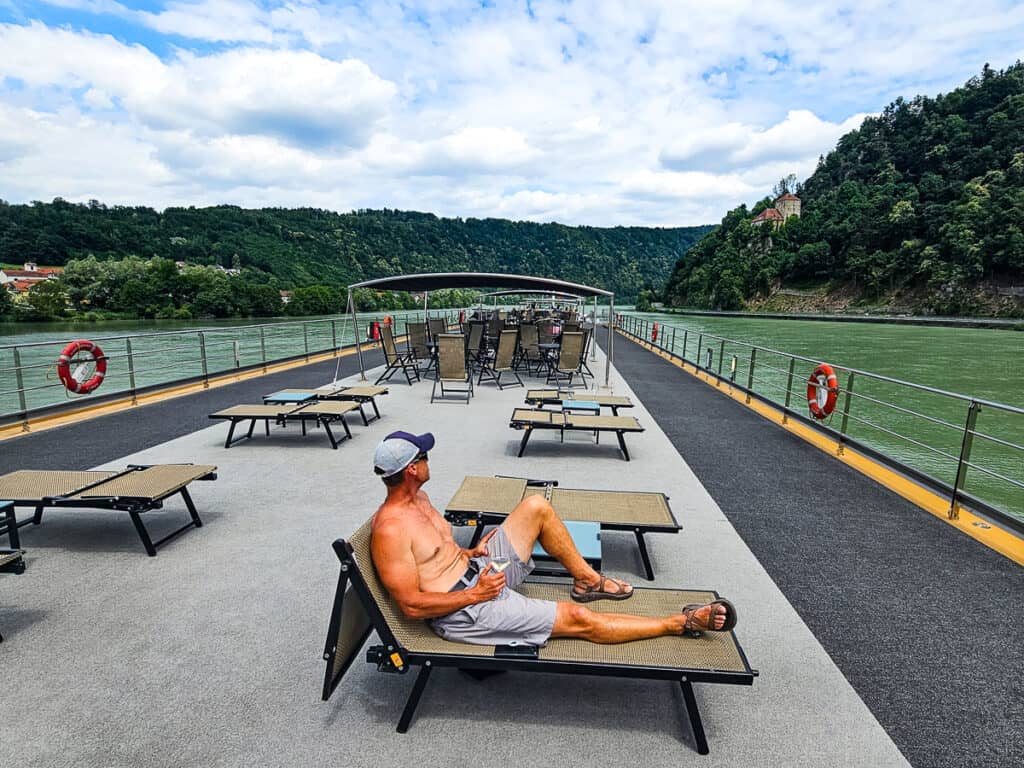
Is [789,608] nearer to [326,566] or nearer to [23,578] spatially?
[326,566]

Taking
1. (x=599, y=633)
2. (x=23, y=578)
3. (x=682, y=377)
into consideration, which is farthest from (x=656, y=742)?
(x=682, y=377)

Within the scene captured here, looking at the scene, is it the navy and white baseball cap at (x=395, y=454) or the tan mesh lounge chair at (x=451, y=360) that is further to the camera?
the tan mesh lounge chair at (x=451, y=360)

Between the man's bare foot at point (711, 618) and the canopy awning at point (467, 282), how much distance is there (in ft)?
23.6

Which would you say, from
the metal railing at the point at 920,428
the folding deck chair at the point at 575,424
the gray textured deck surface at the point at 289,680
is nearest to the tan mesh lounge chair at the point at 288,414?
the gray textured deck surface at the point at 289,680

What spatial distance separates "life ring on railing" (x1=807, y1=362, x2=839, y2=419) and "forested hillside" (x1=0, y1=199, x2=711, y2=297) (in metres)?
61.7

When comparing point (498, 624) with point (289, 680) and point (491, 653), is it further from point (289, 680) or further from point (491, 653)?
point (289, 680)

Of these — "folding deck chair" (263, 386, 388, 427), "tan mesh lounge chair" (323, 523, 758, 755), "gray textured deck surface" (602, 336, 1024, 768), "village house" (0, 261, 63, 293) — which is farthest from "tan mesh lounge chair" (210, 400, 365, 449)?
"village house" (0, 261, 63, 293)

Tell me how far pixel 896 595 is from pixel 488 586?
2.26 m

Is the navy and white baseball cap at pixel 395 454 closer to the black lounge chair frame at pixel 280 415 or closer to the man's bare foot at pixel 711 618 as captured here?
the man's bare foot at pixel 711 618

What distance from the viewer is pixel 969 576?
3039 mm

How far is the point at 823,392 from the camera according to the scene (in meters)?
5.92

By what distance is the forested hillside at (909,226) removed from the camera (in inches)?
2864

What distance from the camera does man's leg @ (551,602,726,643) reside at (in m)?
1.95

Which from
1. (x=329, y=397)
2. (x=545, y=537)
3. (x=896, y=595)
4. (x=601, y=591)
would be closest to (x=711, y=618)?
(x=601, y=591)
